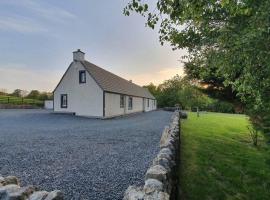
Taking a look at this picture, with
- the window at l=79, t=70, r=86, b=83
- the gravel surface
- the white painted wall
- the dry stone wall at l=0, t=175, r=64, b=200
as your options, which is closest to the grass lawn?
the gravel surface

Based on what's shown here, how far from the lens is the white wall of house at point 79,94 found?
76.4 feet

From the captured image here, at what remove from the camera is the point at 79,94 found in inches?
975

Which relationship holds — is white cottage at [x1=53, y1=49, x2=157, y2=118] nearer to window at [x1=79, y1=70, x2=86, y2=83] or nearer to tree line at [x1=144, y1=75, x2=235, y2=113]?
window at [x1=79, y1=70, x2=86, y2=83]

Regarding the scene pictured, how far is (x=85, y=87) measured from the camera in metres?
24.3

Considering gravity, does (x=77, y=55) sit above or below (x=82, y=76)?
above

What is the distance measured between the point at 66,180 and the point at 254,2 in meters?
5.88

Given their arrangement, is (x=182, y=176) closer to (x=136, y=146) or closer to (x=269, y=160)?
(x=269, y=160)

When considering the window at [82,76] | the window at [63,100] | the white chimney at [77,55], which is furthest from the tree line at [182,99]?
the window at [63,100]

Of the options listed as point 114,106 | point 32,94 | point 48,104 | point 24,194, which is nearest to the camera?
point 24,194

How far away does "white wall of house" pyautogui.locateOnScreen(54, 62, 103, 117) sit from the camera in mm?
23281

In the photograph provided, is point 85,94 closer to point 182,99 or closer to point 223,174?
point 223,174

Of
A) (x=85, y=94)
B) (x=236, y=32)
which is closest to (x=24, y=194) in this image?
(x=236, y=32)

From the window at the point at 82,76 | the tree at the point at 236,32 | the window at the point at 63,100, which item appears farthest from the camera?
the window at the point at 63,100

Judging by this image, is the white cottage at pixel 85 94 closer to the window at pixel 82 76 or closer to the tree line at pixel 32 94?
the window at pixel 82 76
